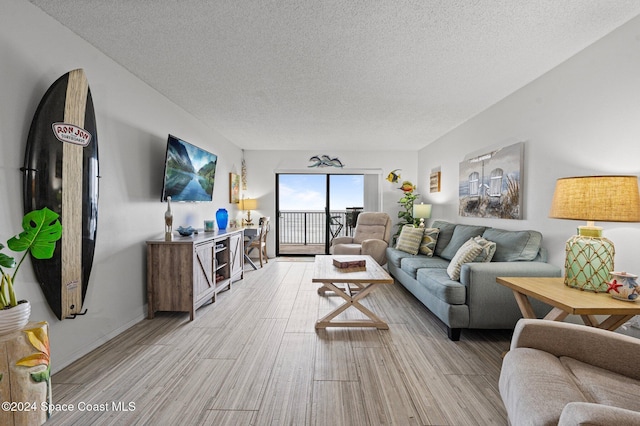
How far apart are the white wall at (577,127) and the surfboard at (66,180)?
3.76 meters

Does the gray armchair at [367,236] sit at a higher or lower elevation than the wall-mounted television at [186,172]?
lower

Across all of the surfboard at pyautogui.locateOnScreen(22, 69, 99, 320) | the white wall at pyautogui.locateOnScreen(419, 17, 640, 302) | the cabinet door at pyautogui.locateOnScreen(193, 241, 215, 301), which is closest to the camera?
the surfboard at pyautogui.locateOnScreen(22, 69, 99, 320)

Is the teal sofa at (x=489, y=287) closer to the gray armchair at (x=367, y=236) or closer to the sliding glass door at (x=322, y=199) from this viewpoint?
the gray armchair at (x=367, y=236)

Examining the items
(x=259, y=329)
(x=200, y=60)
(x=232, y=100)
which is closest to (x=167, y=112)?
(x=232, y=100)

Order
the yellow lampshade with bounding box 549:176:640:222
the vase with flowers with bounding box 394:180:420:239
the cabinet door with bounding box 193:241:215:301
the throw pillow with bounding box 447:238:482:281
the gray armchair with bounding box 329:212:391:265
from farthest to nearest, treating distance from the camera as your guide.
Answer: the vase with flowers with bounding box 394:180:420:239 → the gray armchair with bounding box 329:212:391:265 → the cabinet door with bounding box 193:241:215:301 → the throw pillow with bounding box 447:238:482:281 → the yellow lampshade with bounding box 549:176:640:222

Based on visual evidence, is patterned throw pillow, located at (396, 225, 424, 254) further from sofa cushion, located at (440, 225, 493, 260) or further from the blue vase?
the blue vase

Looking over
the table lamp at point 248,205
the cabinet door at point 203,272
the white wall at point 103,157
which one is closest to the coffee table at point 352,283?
the cabinet door at point 203,272

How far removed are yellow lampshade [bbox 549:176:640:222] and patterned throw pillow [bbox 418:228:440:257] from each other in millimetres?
2182

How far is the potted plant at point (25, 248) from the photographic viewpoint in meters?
1.37

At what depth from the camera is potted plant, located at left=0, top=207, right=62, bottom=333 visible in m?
1.37

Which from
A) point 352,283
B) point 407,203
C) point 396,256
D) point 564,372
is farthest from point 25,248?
point 407,203

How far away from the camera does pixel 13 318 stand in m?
1.38

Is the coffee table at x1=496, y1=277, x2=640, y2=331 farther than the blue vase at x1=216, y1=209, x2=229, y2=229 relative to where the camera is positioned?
No

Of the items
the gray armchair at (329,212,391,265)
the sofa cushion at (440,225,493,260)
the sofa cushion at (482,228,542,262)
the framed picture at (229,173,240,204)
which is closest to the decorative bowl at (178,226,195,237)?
the framed picture at (229,173,240,204)
